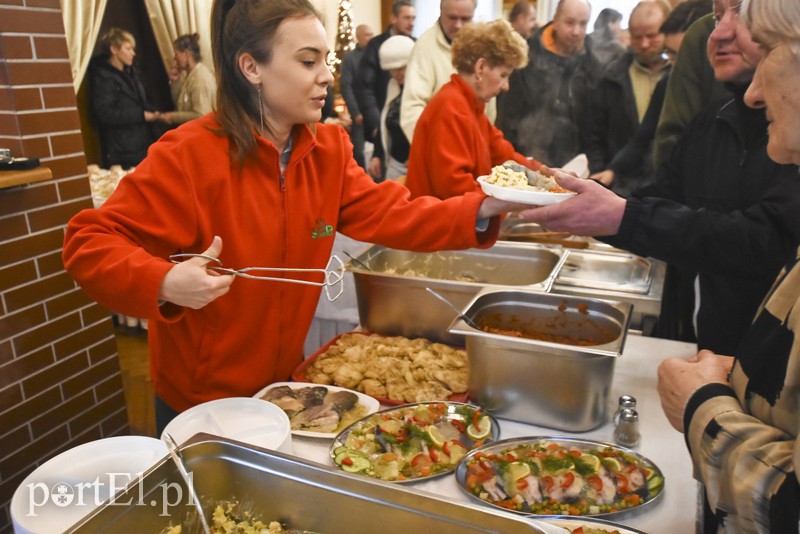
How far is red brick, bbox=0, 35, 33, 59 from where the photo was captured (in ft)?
6.13

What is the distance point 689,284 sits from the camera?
88.9 inches

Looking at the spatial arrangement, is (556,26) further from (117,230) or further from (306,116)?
(117,230)

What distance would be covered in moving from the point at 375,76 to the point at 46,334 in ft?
9.93

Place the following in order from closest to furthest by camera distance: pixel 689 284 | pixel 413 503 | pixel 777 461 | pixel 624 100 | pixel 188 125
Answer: pixel 777 461 → pixel 413 503 → pixel 188 125 → pixel 689 284 → pixel 624 100

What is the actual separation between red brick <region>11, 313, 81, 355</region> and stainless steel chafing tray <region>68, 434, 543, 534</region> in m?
1.37

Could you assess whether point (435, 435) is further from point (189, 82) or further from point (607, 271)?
point (189, 82)

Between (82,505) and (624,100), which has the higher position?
(624,100)

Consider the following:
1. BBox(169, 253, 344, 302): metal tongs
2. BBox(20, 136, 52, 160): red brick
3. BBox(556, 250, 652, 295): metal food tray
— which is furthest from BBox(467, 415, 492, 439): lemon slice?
BBox(20, 136, 52, 160): red brick

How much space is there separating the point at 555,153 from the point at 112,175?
2560 mm

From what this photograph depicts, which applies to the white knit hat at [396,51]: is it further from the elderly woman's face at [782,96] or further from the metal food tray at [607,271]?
the elderly woman's face at [782,96]

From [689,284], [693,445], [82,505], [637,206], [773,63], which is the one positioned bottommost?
[689,284]

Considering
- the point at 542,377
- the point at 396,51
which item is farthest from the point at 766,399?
the point at 396,51

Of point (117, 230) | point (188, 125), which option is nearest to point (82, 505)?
point (117, 230)

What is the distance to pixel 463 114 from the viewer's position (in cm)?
262
